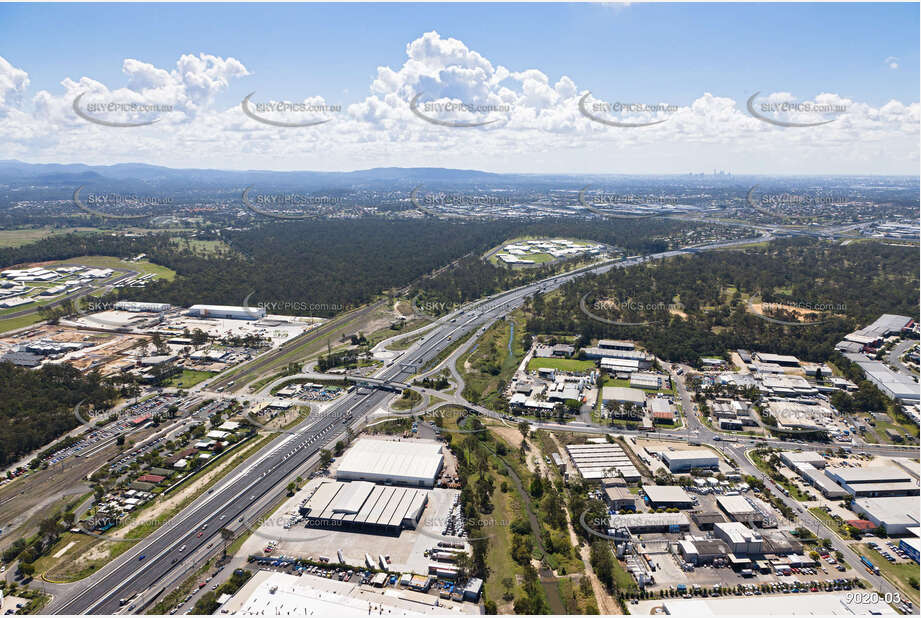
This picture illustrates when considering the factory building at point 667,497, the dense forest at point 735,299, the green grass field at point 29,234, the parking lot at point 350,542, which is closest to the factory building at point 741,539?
the factory building at point 667,497

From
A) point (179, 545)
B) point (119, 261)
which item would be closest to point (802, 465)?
point (179, 545)

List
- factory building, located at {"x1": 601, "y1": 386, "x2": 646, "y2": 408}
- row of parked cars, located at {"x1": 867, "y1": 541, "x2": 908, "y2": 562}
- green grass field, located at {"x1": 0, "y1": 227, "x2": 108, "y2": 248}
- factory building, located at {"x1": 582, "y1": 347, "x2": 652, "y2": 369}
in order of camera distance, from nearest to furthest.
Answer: row of parked cars, located at {"x1": 867, "y1": 541, "x2": 908, "y2": 562} → factory building, located at {"x1": 601, "y1": 386, "x2": 646, "y2": 408} → factory building, located at {"x1": 582, "y1": 347, "x2": 652, "y2": 369} → green grass field, located at {"x1": 0, "y1": 227, "x2": 108, "y2": 248}

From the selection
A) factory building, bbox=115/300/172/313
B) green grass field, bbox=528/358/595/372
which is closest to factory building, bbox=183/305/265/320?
factory building, bbox=115/300/172/313

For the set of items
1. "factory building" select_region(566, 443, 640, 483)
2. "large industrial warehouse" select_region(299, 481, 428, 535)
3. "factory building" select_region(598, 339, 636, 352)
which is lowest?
"large industrial warehouse" select_region(299, 481, 428, 535)

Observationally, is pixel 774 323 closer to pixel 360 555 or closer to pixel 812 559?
pixel 812 559

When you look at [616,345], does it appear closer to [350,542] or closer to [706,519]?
[706,519]

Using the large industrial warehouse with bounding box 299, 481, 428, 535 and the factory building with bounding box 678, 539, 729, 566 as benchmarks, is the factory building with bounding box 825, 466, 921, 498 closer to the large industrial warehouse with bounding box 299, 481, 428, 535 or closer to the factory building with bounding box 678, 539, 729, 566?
the factory building with bounding box 678, 539, 729, 566

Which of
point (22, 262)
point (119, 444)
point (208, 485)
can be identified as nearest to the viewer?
point (208, 485)
